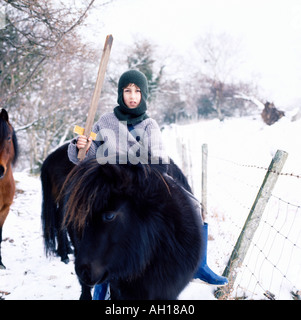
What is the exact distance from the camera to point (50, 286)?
10.0 ft

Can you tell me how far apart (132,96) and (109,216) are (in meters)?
1.33

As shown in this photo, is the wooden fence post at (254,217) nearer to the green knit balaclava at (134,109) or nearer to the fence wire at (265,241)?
the fence wire at (265,241)

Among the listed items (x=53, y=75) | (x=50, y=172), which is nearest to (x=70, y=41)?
(x=50, y=172)

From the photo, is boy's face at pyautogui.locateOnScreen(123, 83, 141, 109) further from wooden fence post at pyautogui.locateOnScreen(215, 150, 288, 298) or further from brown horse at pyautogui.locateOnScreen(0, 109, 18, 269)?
brown horse at pyautogui.locateOnScreen(0, 109, 18, 269)

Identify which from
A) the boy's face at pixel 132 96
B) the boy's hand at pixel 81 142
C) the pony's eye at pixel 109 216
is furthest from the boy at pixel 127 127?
the pony's eye at pixel 109 216

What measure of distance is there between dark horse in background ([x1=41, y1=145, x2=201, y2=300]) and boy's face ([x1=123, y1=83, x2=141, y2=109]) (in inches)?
35.4

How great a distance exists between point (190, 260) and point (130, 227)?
56 cm

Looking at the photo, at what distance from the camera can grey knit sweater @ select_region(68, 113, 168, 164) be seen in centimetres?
204

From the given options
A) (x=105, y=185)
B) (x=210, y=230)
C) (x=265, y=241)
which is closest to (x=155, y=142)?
(x=105, y=185)

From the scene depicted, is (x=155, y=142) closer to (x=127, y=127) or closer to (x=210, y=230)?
(x=127, y=127)

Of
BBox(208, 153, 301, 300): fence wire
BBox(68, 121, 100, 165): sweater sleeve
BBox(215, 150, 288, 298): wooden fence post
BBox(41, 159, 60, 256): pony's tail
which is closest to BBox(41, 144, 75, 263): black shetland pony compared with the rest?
BBox(41, 159, 60, 256): pony's tail

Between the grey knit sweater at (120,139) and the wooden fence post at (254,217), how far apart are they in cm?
117
